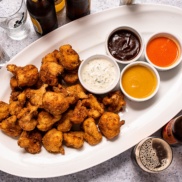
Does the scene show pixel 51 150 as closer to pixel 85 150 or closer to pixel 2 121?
pixel 85 150

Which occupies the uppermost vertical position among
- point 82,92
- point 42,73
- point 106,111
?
point 42,73

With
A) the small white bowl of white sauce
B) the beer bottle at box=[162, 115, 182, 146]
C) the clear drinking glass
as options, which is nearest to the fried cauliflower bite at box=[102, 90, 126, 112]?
the small white bowl of white sauce

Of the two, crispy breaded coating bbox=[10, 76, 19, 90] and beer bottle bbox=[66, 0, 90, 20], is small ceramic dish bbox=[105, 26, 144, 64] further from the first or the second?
crispy breaded coating bbox=[10, 76, 19, 90]

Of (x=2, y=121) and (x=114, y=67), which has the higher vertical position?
(x=114, y=67)

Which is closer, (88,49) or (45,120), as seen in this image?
(45,120)

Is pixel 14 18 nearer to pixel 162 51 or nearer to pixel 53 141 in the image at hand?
pixel 53 141

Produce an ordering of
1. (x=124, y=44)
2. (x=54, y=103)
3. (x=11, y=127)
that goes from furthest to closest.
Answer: (x=124, y=44), (x=11, y=127), (x=54, y=103)

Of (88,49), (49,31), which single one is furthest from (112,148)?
(49,31)

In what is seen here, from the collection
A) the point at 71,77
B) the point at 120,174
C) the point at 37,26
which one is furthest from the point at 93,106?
the point at 37,26
